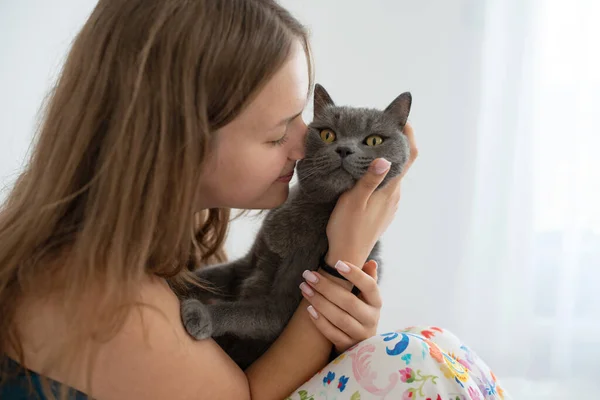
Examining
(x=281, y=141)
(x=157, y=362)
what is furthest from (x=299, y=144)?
(x=157, y=362)

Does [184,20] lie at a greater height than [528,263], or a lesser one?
greater

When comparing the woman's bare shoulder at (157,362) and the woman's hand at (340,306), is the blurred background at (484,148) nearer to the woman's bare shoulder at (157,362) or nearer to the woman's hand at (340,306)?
the woman's hand at (340,306)

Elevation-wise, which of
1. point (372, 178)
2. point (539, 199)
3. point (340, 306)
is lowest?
point (340, 306)

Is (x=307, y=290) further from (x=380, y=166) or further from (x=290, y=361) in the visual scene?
(x=380, y=166)

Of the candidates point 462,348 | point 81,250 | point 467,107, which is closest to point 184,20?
point 81,250

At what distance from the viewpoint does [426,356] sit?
3.20 feet

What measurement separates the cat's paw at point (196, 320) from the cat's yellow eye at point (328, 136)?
1.42ft

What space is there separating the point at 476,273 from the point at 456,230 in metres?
0.18

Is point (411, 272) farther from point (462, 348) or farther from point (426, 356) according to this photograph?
point (426, 356)

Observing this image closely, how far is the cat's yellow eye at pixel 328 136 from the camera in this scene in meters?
1.23

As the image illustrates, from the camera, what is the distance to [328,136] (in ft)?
4.06

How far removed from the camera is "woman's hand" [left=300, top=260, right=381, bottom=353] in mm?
1100

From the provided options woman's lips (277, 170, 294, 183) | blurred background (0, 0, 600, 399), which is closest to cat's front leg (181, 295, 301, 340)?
woman's lips (277, 170, 294, 183)

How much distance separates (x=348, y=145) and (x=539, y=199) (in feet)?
4.12
